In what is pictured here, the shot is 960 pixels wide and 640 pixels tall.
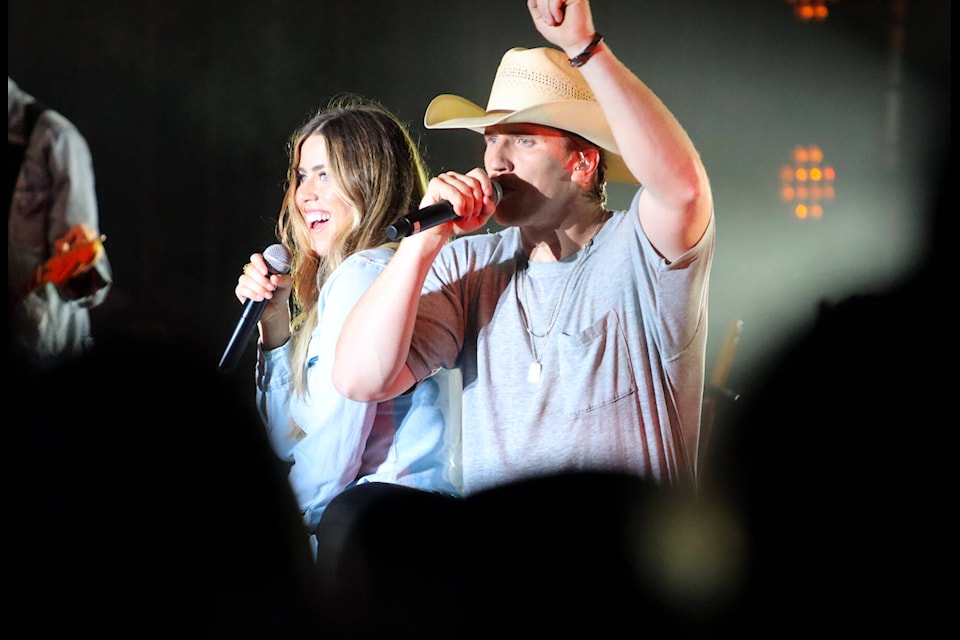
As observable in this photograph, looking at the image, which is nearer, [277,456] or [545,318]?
[545,318]

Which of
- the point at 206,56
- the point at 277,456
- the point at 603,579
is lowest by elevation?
the point at 603,579

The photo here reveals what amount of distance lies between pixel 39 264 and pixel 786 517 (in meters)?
1.83

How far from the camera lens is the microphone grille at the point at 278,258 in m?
2.32

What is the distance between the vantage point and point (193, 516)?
2.40m

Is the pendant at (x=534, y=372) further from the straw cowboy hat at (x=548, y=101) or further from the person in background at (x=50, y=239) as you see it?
the person in background at (x=50, y=239)

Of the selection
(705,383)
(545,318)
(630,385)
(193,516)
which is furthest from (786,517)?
(193,516)

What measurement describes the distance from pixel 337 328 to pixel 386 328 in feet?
0.67

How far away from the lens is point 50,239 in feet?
7.88

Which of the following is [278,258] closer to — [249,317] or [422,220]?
[249,317]

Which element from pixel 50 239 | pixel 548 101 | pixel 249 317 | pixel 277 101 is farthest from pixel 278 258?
pixel 548 101

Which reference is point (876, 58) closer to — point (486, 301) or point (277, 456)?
point (486, 301)

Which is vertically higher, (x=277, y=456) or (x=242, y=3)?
(x=242, y=3)

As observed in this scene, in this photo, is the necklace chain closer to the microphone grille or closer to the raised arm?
the raised arm

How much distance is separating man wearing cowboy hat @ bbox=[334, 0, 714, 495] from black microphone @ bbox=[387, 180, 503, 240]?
0.28 ft
